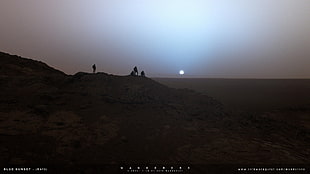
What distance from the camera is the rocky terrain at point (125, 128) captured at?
10.4 m

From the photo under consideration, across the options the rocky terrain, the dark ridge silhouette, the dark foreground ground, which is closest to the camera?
the rocky terrain

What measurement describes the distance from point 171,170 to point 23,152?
194 inches

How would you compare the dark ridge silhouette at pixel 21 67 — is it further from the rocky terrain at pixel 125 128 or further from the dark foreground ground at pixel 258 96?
the dark foreground ground at pixel 258 96

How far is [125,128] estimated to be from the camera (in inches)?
502

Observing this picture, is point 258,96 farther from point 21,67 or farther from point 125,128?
point 125,128

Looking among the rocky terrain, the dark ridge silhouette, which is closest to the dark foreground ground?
the rocky terrain

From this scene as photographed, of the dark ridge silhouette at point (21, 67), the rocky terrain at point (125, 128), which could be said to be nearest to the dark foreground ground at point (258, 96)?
the rocky terrain at point (125, 128)

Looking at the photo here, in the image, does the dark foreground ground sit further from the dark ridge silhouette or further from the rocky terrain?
the dark ridge silhouette

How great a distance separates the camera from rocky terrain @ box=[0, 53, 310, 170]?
10.4 m

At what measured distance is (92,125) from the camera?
505 inches

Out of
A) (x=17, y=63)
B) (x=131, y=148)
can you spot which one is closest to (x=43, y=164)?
(x=131, y=148)

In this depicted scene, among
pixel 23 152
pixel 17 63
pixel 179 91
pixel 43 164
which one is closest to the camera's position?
pixel 43 164

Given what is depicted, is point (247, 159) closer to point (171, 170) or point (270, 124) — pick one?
point (171, 170)

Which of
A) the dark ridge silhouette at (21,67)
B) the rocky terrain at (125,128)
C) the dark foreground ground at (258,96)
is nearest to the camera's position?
the rocky terrain at (125,128)
